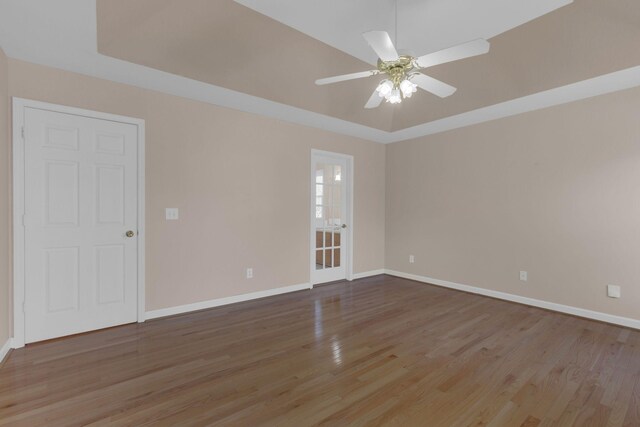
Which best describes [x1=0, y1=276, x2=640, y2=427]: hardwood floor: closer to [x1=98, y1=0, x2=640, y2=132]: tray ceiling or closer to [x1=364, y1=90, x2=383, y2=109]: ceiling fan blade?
[x1=364, y1=90, x2=383, y2=109]: ceiling fan blade

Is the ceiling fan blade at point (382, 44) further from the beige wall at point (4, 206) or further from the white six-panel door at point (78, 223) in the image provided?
the beige wall at point (4, 206)

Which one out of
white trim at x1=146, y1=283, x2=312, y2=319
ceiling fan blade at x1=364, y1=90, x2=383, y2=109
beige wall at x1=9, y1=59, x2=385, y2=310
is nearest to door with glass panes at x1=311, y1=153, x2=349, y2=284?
beige wall at x1=9, y1=59, x2=385, y2=310

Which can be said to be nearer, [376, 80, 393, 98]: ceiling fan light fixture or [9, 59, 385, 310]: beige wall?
[376, 80, 393, 98]: ceiling fan light fixture

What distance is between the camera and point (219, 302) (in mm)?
3631

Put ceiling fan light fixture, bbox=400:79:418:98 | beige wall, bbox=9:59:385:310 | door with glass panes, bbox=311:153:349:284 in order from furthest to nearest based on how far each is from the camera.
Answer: door with glass panes, bbox=311:153:349:284, beige wall, bbox=9:59:385:310, ceiling fan light fixture, bbox=400:79:418:98

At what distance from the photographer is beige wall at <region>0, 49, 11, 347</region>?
2330mm

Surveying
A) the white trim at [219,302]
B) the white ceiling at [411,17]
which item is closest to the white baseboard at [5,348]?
the white trim at [219,302]

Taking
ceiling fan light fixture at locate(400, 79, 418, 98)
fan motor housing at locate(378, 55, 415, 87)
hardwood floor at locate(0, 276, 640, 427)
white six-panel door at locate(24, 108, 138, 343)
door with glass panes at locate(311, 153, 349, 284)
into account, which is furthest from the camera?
door with glass panes at locate(311, 153, 349, 284)

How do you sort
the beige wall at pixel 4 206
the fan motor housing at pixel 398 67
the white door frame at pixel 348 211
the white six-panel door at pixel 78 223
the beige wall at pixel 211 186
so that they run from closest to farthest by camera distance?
the fan motor housing at pixel 398 67 < the beige wall at pixel 4 206 < the white six-panel door at pixel 78 223 < the beige wall at pixel 211 186 < the white door frame at pixel 348 211

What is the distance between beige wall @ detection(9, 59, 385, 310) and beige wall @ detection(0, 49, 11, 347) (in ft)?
0.56

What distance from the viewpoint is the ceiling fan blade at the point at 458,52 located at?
1.79 metres

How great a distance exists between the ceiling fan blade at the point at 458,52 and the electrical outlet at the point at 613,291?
2987 millimetres

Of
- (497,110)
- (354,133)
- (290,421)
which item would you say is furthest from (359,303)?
(497,110)

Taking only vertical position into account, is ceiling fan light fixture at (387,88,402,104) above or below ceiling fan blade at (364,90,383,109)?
below
